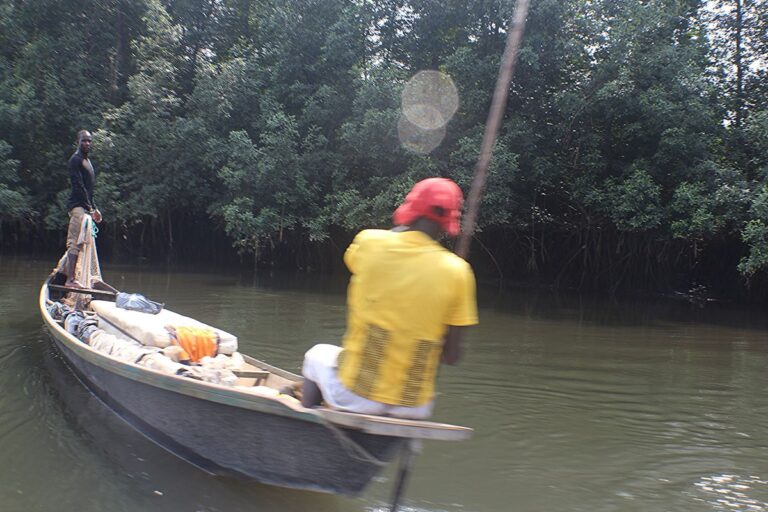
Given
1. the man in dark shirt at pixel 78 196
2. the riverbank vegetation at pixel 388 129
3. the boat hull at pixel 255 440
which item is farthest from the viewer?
the riverbank vegetation at pixel 388 129

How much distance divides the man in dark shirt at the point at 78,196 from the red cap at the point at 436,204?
549 centimetres

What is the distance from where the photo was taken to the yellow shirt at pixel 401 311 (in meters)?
2.55

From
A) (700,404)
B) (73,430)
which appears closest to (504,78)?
(73,430)

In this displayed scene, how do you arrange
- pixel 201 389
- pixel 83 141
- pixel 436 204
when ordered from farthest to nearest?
pixel 83 141
pixel 201 389
pixel 436 204

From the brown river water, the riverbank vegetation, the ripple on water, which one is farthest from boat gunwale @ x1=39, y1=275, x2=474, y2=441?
the riverbank vegetation

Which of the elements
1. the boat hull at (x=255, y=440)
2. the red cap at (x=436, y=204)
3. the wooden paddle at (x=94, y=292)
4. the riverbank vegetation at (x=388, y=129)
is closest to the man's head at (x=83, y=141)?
the wooden paddle at (x=94, y=292)

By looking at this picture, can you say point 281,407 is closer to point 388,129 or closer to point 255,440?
point 255,440

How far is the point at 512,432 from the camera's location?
462cm

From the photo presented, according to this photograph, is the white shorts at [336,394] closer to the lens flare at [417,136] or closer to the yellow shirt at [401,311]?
the yellow shirt at [401,311]

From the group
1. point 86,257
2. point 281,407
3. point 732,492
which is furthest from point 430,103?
point 281,407

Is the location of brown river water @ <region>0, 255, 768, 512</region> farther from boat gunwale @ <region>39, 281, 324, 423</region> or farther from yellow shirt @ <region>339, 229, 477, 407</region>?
yellow shirt @ <region>339, 229, 477, 407</region>

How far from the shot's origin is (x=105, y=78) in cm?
2112

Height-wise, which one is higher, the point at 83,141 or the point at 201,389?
the point at 83,141

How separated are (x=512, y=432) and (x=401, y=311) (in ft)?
7.95
